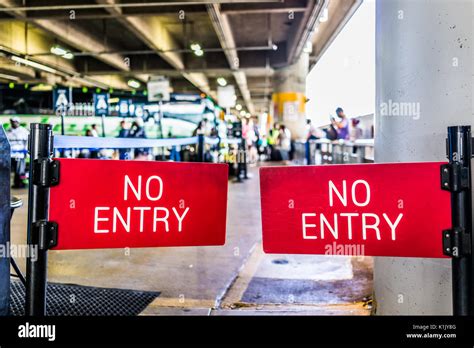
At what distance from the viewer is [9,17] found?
13.3m

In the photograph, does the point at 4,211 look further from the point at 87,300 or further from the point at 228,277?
the point at 228,277

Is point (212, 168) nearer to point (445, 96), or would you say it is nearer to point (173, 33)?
point (445, 96)

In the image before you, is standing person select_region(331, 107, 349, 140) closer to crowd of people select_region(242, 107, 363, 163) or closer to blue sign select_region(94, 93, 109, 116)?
crowd of people select_region(242, 107, 363, 163)

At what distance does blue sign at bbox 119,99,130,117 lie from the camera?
14.0 metres

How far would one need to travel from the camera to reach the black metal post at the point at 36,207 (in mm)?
1818

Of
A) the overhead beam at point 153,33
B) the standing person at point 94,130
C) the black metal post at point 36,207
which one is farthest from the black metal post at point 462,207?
the overhead beam at point 153,33

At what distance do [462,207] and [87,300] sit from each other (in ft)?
7.65

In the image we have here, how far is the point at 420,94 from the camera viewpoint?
223 cm

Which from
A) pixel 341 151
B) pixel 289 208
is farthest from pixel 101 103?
pixel 289 208

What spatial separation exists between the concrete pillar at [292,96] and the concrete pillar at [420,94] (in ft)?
71.8

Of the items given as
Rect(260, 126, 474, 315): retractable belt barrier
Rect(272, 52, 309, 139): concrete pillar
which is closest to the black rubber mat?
Rect(260, 126, 474, 315): retractable belt barrier

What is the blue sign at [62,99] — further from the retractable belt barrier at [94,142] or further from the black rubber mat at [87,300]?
the black rubber mat at [87,300]
